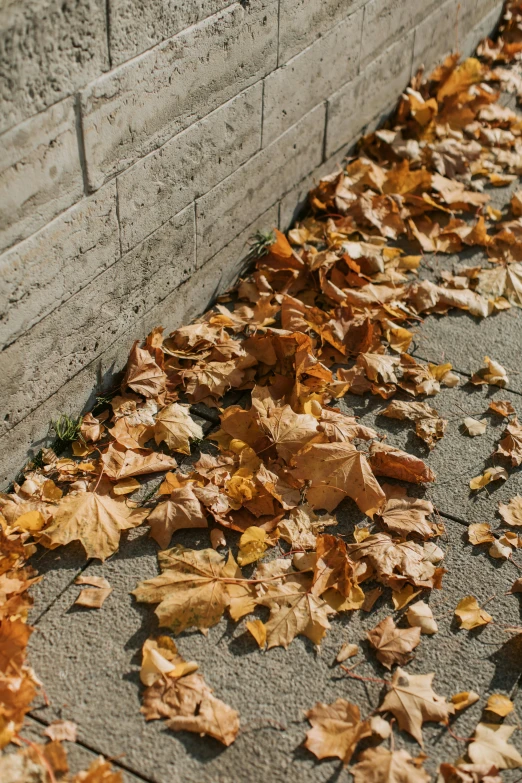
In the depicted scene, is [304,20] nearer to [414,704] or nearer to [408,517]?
[408,517]

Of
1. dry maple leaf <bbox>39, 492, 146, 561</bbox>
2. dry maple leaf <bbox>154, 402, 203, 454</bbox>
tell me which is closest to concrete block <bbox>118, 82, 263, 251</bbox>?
dry maple leaf <bbox>154, 402, 203, 454</bbox>

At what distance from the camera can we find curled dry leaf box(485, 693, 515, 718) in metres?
2.32

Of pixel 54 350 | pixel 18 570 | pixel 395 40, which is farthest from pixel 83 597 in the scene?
pixel 395 40

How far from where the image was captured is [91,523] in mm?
2691

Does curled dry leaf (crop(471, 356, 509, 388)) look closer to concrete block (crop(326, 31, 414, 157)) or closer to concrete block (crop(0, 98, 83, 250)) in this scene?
concrete block (crop(326, 31, 414, 157))

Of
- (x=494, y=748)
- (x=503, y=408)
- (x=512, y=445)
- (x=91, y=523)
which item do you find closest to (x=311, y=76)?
(x=503, y=408)

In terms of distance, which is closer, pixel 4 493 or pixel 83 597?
pixel 83 597

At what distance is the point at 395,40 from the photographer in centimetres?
466

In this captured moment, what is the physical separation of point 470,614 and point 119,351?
159 cm

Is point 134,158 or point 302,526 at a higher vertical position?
point 134,158

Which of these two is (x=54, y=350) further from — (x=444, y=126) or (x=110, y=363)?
(x=444, y=126)

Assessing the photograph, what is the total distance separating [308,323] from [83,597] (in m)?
1.52

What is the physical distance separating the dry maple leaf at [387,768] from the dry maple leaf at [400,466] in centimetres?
101

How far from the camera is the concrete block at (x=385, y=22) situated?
4285 millimetres
